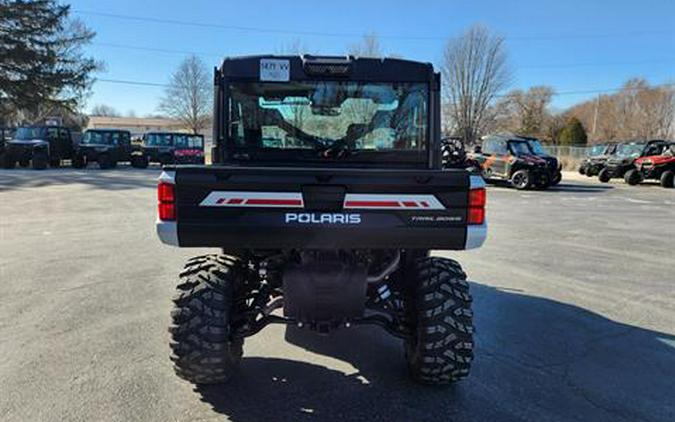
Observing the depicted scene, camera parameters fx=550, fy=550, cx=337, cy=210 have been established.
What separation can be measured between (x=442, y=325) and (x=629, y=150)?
88.0 feet

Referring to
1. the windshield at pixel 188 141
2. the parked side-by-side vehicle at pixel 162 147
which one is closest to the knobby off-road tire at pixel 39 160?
the parked side-by-side vehicle at pixel 162 147

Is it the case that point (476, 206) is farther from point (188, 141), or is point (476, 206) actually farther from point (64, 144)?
point (188, 141)

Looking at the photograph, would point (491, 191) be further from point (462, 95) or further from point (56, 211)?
point (462, 95)

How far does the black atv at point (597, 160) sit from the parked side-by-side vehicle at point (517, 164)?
23.8 feet

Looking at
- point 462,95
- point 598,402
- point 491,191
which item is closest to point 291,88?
point 598,402

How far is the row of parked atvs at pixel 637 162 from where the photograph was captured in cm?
2380

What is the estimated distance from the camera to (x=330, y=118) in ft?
14.9

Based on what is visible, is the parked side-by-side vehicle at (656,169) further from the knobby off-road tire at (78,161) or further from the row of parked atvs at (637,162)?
the knobby off-road tire at (78,161)

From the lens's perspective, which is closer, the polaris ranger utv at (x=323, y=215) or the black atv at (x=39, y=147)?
the polaris ranger utv at (x=323, y=215)

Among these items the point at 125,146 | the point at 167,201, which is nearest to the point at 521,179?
the point at 167,201

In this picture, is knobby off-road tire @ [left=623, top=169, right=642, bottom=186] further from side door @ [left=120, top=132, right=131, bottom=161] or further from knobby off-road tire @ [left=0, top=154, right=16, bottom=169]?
knobby off-road tire @ [left=0, top=154, right=16, bottom=169]

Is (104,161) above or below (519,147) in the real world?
below

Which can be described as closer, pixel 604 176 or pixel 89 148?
pixel 604 176

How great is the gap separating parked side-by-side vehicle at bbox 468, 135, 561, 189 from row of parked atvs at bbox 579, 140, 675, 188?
5.12 metres
